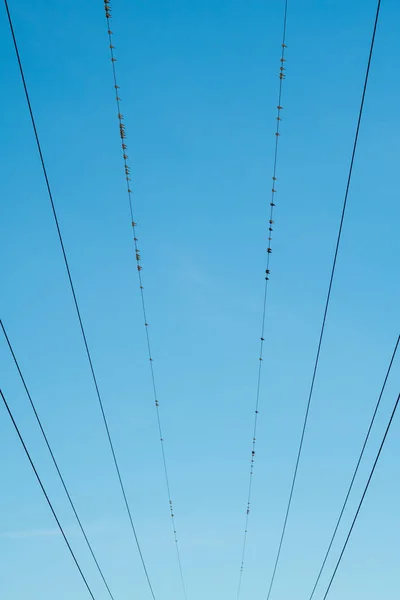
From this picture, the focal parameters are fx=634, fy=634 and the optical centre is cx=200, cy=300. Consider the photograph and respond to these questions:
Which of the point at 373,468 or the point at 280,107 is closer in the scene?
the point at 373,468

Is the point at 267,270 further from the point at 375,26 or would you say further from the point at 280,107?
the point at 375,26

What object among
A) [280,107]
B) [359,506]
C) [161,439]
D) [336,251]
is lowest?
[359,506]

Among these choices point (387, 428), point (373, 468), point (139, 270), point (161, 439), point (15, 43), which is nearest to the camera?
point (15, 43)

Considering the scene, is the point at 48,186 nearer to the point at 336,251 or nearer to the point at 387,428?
the point at 336,251

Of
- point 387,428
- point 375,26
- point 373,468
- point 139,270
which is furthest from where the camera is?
point 139,270

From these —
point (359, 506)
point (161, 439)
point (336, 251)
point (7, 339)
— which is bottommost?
point (359, 506)

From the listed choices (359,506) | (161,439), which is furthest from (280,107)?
(161,439)

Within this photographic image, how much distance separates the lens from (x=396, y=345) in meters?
15.3

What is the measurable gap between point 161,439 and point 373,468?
13.0m

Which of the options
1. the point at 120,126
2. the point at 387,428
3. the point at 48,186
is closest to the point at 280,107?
the point at 120,126

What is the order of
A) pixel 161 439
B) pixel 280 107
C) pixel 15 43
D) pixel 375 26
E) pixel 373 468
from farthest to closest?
pixel 161 439 → pixel 280 107 → pixel 373 468 → pixel 375 26 → pixel 15 43

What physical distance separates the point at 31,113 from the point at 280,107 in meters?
8.66

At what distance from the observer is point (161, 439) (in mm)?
28859

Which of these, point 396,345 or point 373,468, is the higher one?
point 396,345
